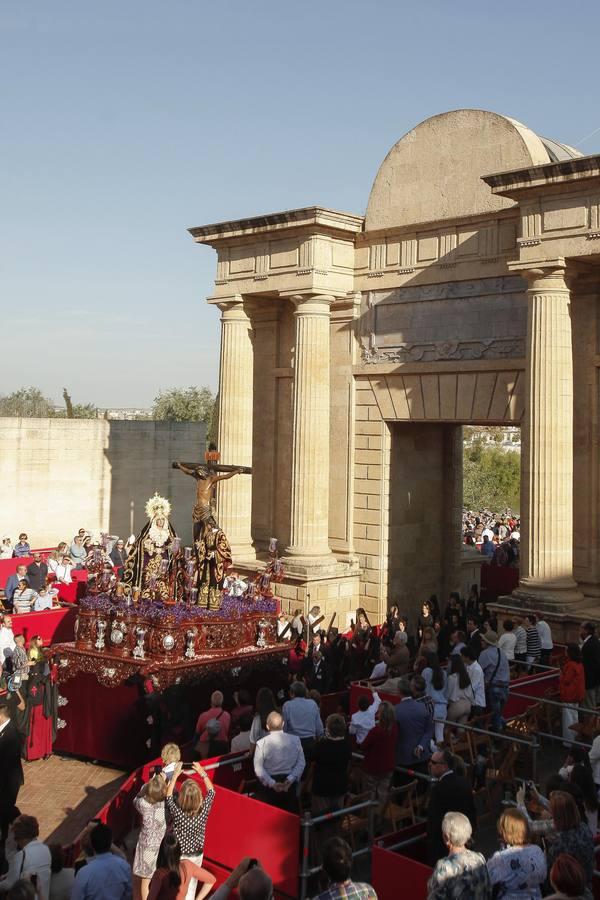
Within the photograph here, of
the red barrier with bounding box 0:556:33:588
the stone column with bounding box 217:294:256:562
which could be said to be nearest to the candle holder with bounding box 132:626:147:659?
the stone column with bounding box 217:294:256:562

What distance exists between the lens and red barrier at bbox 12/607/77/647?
18.8 m

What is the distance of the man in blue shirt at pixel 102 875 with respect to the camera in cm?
739

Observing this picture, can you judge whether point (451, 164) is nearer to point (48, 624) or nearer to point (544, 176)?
point (544, 176)

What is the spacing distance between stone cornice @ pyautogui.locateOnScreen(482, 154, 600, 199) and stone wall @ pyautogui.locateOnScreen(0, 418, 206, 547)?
18.3 m

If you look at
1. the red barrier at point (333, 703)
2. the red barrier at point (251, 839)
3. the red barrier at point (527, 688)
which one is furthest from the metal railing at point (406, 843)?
the red barrier at point (333, 703)

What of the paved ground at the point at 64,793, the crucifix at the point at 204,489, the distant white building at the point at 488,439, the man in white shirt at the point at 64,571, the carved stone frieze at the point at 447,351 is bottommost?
the paved ground at the point at 64,793

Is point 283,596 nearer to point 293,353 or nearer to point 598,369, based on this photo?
point 293,353

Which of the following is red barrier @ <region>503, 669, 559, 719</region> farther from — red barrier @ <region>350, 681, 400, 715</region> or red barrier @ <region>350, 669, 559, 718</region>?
red barrier @ <region>350, 681, 400, 715</region>

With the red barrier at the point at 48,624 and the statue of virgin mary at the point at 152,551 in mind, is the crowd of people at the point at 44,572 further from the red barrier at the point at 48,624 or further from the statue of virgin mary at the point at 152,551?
the statue of virgin mary at the point at 152,551

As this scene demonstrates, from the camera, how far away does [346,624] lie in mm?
21797

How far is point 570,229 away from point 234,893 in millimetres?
12893

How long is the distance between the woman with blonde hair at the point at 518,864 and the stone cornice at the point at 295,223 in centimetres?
1638

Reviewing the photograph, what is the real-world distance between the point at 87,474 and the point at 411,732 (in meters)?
23.3

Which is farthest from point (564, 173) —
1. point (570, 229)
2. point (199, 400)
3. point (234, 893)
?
point (199, 400)
